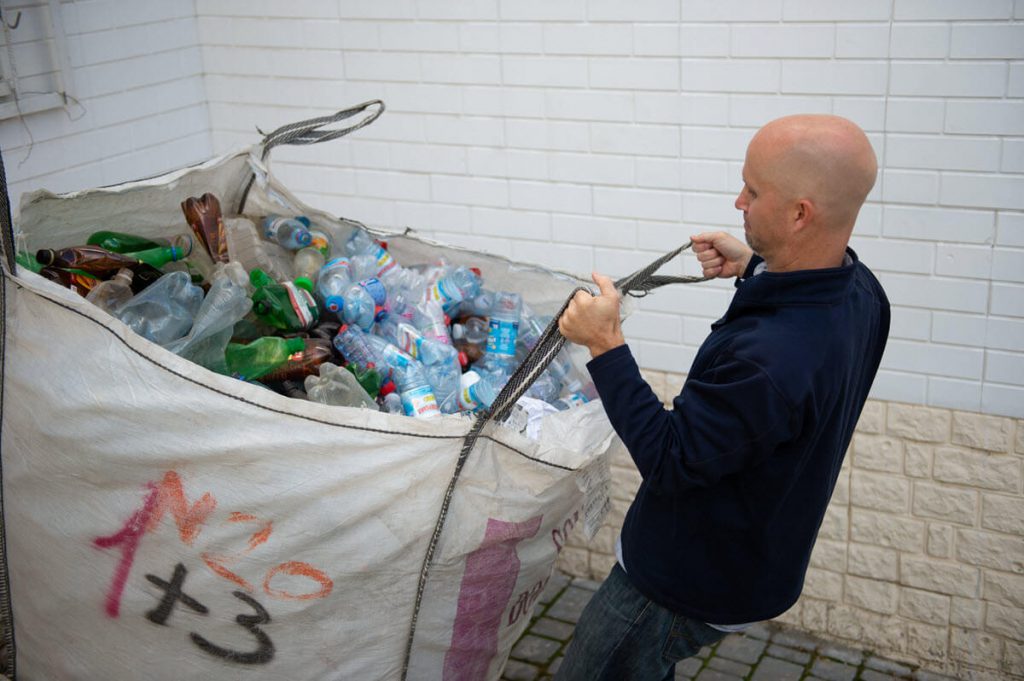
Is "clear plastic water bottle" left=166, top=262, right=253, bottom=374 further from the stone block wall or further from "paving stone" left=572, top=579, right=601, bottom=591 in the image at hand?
the stone block wall

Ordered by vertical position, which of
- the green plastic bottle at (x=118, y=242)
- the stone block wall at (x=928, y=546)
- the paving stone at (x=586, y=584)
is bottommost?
the paving stone at (x=586, y=584)

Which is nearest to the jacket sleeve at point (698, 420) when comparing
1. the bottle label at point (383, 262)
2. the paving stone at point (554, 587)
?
the bottle label at point (383, 262)

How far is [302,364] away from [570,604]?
192 cm

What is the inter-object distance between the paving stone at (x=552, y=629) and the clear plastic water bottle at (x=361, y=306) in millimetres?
1581

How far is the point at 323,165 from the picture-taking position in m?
4.71

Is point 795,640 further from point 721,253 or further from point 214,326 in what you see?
point 214,326

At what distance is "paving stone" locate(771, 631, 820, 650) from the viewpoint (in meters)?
4.10

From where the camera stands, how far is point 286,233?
3537 millimetres

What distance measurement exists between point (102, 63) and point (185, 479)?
2592 millimetres

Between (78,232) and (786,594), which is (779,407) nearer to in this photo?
(786,594)

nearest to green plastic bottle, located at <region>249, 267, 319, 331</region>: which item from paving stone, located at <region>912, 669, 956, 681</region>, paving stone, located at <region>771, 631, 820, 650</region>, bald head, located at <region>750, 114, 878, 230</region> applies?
bald head, located at <region>750, 114, 878, 230</region>

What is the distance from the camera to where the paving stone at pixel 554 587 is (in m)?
4.45

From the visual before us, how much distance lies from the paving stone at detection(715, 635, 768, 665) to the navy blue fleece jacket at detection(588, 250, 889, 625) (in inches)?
63.0

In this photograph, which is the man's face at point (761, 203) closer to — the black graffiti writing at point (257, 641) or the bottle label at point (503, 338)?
the bottle label at point (503, 338)
